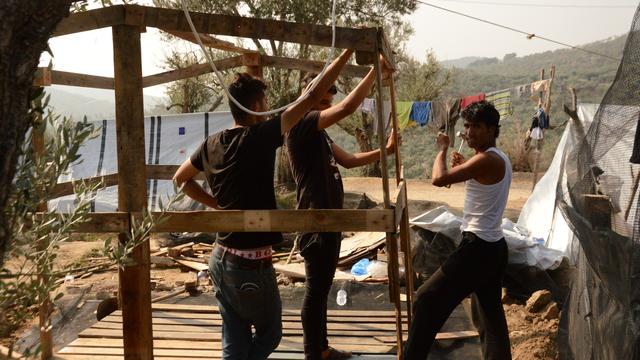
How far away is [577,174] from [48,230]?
3.24 meters

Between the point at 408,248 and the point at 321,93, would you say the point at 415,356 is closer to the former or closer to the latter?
the point at 408,248

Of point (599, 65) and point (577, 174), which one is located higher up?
point (599, 65)

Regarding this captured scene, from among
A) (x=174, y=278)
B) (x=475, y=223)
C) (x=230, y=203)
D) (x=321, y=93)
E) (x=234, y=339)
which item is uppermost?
(x=321, y=93)

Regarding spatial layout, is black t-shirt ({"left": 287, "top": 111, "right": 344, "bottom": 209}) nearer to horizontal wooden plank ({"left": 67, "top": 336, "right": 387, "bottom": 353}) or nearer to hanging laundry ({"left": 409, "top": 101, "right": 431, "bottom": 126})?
horizontal wooden plank ({"left": 67, "top": 336, "right": 387, "bottom": 353})

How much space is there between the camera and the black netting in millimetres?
3072

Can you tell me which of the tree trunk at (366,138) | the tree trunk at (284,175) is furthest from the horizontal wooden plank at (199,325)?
the tree trunk at (366,138)

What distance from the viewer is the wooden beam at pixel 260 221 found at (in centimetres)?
286

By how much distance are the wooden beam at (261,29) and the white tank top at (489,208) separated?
4.42ft

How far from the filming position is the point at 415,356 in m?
3.74

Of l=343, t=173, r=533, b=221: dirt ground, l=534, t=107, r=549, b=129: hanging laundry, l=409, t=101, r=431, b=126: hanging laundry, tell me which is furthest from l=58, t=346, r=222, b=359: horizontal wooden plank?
l=343, t=173, r=533, b=221: dirt ground

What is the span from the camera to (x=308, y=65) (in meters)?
4.66

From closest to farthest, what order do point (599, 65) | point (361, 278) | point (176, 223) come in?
point (176, 223)
point (361, 278)
point (599, 65)

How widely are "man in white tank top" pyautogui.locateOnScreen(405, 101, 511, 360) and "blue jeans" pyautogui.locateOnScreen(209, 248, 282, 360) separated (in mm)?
1093

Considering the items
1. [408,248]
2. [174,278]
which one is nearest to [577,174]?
[408,248]
